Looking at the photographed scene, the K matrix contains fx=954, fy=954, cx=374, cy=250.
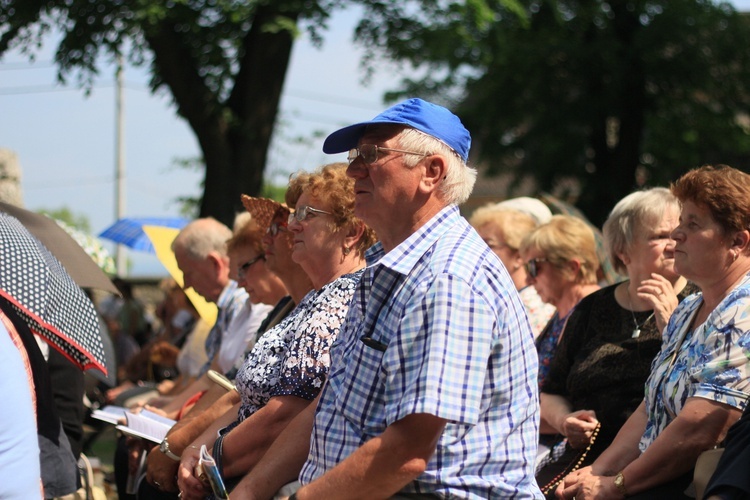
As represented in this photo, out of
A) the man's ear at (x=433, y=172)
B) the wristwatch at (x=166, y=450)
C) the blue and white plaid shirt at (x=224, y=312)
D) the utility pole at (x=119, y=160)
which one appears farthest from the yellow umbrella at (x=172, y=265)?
the utility pole at (x=119, y=160)

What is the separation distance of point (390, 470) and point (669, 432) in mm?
1289

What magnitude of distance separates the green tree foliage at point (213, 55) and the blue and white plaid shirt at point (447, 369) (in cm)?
944

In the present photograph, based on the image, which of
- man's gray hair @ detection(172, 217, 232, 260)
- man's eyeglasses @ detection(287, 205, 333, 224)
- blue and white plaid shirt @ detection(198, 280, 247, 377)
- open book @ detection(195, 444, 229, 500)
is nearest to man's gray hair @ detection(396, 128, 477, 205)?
man's eyeglasses @ detection(287, 205, 333, 224)

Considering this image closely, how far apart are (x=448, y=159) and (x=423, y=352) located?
2.09 feet

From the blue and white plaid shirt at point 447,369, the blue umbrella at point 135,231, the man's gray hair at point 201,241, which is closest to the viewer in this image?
the blue and white plaid shirt at point 447,369

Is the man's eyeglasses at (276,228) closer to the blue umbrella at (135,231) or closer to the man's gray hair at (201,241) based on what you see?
the man's gray hair at (201,241)

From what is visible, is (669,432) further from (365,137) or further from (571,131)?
(571,131)

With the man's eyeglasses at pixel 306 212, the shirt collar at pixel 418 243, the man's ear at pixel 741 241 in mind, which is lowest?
the man's eyeglasses at pixel 306 212

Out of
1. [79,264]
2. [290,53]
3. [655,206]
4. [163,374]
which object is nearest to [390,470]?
[655,206]

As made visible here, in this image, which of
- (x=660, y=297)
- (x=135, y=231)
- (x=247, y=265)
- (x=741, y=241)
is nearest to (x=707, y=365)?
(x=741, y=241)

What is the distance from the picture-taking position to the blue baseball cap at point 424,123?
2773 mm

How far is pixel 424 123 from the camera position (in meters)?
2.77

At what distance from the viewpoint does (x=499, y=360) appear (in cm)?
254

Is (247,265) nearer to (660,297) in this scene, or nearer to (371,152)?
(660,297)
